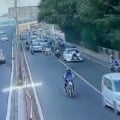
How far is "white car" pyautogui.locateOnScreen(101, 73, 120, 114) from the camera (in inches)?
875

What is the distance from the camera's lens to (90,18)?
5431cm

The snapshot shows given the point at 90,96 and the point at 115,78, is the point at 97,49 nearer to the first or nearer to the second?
the point at 90,96

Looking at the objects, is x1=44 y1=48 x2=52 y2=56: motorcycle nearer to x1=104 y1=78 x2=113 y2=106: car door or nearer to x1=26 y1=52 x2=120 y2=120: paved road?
x1=26 y1=52 x2=120 y2=120: paved road

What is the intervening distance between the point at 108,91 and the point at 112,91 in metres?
0.53

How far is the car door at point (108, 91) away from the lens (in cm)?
2302

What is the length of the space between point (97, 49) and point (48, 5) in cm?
3035

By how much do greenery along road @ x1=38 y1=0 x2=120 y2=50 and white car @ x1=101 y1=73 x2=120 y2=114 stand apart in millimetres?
19549

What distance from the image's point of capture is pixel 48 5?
92.4m

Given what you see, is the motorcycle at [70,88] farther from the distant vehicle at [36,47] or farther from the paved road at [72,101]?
the distant vehicle at [36,47]

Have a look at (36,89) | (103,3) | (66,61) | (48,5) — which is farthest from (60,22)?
(36,89)

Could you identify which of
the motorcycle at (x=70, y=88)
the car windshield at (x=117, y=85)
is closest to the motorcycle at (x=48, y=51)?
the motorcycle at (x=70, y=88)

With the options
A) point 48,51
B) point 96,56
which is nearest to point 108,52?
point 96,56

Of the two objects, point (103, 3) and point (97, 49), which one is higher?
point (103, 3)

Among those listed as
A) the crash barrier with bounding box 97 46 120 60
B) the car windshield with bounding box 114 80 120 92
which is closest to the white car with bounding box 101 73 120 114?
the car windshield with bounding box 114 80 120 92
